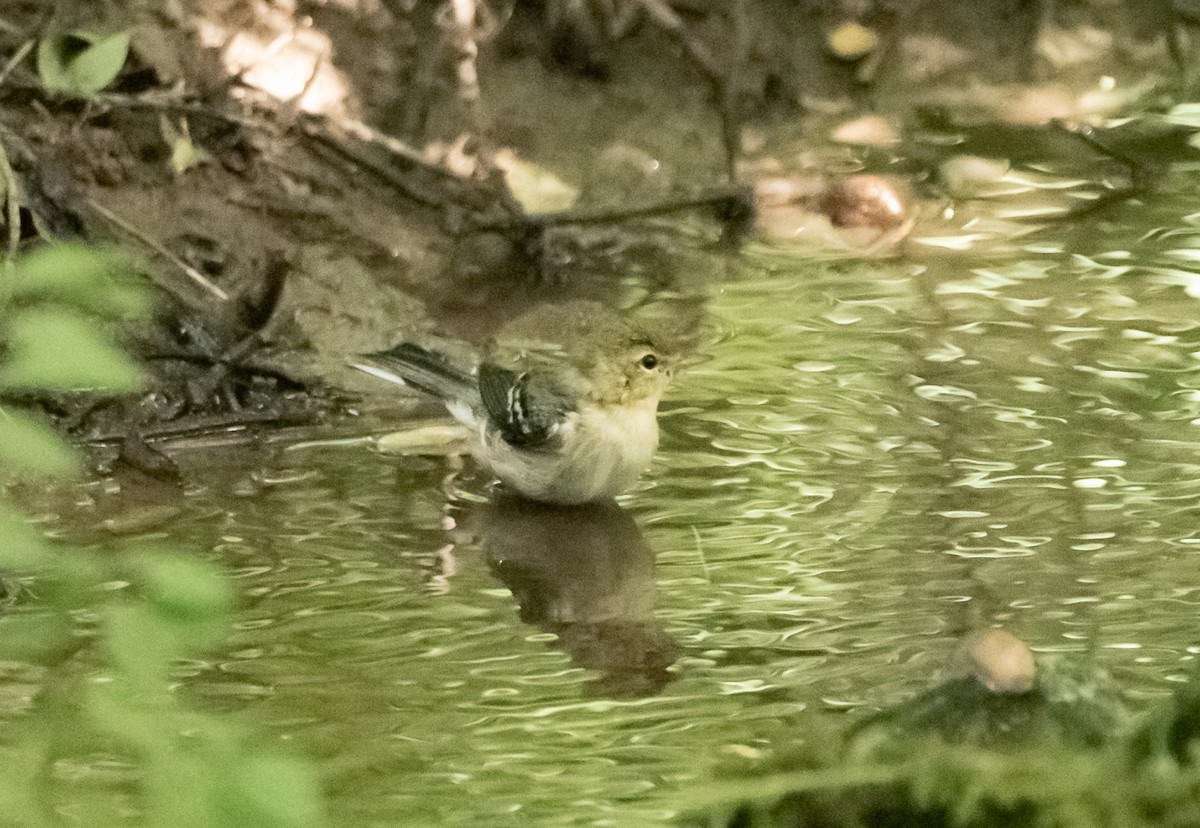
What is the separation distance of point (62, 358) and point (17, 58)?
10.4 feet

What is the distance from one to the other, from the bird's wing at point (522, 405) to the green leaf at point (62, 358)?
190cm

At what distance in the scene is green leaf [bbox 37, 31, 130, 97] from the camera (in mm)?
4242

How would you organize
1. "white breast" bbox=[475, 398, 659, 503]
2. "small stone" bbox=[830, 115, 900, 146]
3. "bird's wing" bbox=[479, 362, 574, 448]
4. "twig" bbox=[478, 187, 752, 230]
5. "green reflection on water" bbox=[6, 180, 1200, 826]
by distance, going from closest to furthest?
"green reflection on water" bbox=[6, 180, 1200, 826], "white breast" bbox=[475, 398, 659, 503], "bird's wing" bbox=[479, 362, 574, 448], "twig" bbox=[478, 187, 752, 230], "small stone" bbox=[830, 115, 900, 146]

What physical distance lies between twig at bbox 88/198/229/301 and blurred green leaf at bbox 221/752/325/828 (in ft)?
10.2

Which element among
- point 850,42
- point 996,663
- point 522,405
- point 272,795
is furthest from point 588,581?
point 850,42

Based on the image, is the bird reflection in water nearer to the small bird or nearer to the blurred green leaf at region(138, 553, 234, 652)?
the small bird

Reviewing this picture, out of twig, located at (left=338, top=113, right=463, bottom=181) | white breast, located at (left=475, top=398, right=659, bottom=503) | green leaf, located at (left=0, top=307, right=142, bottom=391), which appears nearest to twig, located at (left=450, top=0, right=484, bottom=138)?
twig, located at (left=338, top=113, right=463, bottom=181)

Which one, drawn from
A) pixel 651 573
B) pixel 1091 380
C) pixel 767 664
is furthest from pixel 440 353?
pixel 767 664

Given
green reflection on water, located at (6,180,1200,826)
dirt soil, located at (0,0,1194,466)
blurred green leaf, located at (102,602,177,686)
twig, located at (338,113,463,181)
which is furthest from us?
twig, located at (338,113,463,181)

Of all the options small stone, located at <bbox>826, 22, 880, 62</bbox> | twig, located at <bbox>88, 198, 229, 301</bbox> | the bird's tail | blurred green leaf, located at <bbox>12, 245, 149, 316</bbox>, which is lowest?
the bird's tail

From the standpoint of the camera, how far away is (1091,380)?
3.45 metres

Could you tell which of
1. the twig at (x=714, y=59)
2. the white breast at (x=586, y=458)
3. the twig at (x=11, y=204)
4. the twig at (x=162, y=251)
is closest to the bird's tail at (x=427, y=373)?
the white breast at (x=586, y=458)

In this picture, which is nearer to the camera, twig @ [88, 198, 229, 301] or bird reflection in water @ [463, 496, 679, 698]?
bird reflection in water @ [463, 496, 679, 698]

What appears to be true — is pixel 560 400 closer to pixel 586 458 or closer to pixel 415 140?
pixel 586 458
